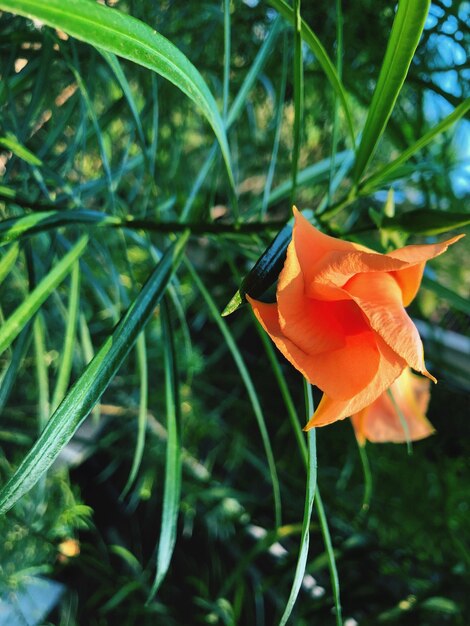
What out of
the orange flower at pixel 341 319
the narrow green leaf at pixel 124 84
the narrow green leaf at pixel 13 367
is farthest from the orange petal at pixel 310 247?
the narrow green leaf at pixel 13 367

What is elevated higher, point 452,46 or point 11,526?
point 452,46

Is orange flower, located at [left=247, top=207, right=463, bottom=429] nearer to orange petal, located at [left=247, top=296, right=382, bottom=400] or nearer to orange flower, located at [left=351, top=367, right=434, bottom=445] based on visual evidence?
orange petal, located at [left=247, top=296, right=382, bottom=400]

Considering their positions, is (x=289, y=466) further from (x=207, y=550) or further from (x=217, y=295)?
(x=217, y=295)

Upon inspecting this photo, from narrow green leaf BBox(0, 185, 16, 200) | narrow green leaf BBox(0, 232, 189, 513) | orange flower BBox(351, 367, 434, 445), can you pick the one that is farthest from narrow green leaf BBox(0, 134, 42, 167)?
orange flower BBox(351, 367, 434, 445)

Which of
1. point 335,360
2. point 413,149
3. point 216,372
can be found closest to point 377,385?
point 335,360

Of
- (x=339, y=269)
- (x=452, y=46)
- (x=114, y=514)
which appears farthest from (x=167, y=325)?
(x=114, y=514)

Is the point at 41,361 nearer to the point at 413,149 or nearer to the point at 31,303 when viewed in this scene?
the point at 31,303
